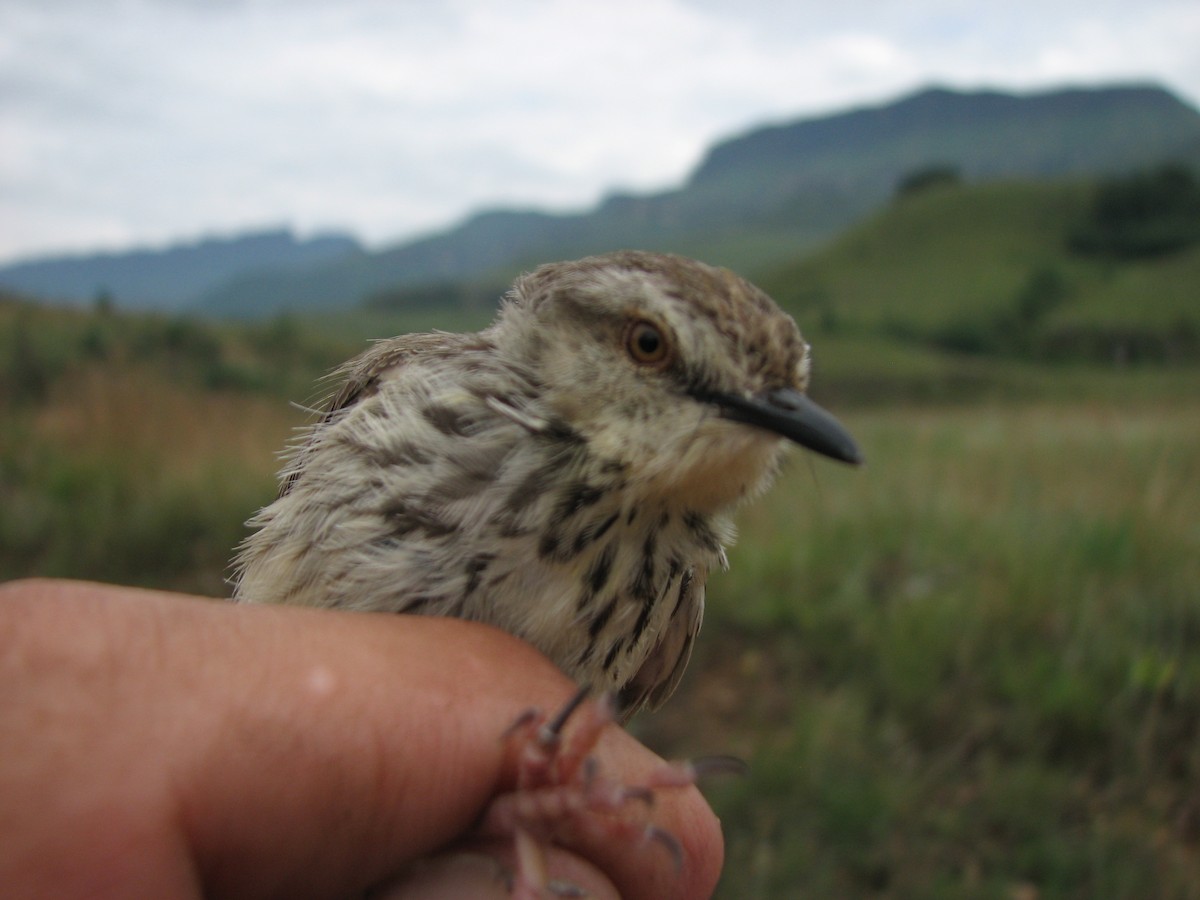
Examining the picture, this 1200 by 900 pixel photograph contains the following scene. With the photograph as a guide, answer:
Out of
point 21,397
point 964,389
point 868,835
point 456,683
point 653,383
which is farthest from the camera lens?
point 964,389

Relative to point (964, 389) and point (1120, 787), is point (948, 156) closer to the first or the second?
point (964, 389)

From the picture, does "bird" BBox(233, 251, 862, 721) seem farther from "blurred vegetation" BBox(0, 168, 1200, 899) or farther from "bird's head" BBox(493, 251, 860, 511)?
"blurred vegetation" BBox(0, 168, 1200, 899)

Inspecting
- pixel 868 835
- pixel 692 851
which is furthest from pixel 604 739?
pixel 868 835

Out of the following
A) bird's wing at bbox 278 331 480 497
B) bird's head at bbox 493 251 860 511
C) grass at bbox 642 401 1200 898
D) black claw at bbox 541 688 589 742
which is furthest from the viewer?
grass at bbox 642 401 1200 898

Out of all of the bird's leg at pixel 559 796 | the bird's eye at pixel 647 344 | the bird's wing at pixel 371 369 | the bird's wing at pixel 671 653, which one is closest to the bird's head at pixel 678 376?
the bird's eye at pixel 647 344

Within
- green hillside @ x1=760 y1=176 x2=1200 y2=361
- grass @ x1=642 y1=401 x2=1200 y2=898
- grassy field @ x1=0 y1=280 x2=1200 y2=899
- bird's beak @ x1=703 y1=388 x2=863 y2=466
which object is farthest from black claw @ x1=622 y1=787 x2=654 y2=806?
green hillside @ x1=760 y1=176 x2=1200 y2=361

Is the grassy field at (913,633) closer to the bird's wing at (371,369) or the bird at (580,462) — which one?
the bird at (580,462)

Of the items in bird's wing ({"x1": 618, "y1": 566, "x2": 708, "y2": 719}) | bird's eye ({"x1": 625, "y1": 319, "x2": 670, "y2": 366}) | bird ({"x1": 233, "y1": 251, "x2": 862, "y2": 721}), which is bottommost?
bird's wing ({"x1": 618, "y1": 566, "x2": 708, "y2": 719})

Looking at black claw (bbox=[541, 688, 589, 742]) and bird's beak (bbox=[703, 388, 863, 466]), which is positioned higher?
bird's beak (bbox=[703, 388, 863, 466])
